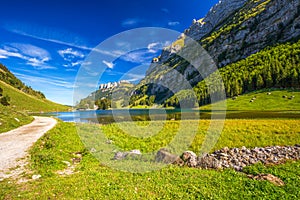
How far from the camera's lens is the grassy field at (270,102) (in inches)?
3836

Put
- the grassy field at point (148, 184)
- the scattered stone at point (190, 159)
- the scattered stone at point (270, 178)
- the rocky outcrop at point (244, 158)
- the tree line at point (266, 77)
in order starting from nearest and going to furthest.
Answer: the grassy field at point (148, 184) < the scattered stone at point (270, 178) < the rocky outcrop at point (244, 158) < the scattered stone at point (190, 159) < the tree line at point (266, 77)

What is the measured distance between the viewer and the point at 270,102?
108m

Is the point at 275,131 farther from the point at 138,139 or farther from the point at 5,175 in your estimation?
the point at 5,175

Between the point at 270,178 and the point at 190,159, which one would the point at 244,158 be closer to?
the point at 270,178

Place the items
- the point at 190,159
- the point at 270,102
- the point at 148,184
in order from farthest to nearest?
1. the point at 270,102
2. the point at 190,159
3. the point at 148,184

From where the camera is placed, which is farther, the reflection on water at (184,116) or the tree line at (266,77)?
the tree line at (266,77)

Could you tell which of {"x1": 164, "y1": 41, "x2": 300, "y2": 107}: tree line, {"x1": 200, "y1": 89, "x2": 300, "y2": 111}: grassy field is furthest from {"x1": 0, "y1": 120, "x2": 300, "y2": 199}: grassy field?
{"x1": 164, "y1": 41, "x2": 300, "y2": 107}: tree line

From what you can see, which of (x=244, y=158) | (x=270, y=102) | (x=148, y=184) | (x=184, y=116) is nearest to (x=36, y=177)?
(x=148, y=184)

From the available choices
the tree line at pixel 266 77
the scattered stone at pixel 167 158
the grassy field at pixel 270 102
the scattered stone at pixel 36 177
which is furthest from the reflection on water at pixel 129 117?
the tree line at pixel 266 77

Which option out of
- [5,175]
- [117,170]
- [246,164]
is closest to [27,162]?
[5,175]

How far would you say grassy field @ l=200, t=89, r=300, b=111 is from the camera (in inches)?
3836

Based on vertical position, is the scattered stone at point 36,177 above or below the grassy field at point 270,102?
below

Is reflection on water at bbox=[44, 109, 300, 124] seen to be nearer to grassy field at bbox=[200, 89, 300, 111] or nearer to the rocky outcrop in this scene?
grassy field at bbox=[200, 89, 300, 111]

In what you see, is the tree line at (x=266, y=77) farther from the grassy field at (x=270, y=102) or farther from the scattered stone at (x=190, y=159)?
the scattered stone at (x=190, y=159)
